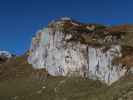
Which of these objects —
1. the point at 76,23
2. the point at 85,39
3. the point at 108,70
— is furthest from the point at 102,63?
the point at 76,23

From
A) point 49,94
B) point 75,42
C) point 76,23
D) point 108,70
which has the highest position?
point 76,23

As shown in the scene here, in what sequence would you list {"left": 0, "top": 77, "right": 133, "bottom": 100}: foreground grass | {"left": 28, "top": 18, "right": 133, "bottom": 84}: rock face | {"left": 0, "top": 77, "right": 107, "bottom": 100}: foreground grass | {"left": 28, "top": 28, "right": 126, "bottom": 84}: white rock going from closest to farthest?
{"left": 0, "top": 77, "right": 133, "bottom": 100}: foreground grass
{"left": 0, "top": 77, "right": 107, "bottom": 100}: foreground grass
{"left": 28, "top": 28, "right": 126, "bottom": 84}: white rock
{"left": 28, "top": 18, "right": 133, "bottom": 84}: rock face

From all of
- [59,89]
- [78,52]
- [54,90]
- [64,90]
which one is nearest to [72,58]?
[78,52]

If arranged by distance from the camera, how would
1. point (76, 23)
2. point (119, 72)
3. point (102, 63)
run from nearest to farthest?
point (119, 72)
point (102, 63)
point (76, 23)

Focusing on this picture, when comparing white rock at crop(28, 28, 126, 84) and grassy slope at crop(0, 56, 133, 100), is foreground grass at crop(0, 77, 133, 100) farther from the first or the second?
white rock at crop(28, 28, 126, 84)

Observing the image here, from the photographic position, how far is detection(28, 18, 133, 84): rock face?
77062mm

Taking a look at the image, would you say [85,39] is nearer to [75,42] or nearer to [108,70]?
[75,42]

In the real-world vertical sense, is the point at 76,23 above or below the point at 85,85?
above

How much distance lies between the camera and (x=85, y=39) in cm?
9306

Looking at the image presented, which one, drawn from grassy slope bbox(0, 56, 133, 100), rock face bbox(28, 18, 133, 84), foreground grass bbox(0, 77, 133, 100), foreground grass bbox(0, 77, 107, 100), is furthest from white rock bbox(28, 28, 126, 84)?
foreground grass bbox(0, 77, 107, 100)

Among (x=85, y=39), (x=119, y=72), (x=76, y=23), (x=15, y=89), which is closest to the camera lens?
(x=119, y=72)

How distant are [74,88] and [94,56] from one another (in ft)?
36.6

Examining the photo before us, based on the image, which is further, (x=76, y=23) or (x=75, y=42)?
(x=76, y=23)

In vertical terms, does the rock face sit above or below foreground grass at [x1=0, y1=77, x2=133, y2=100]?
above
